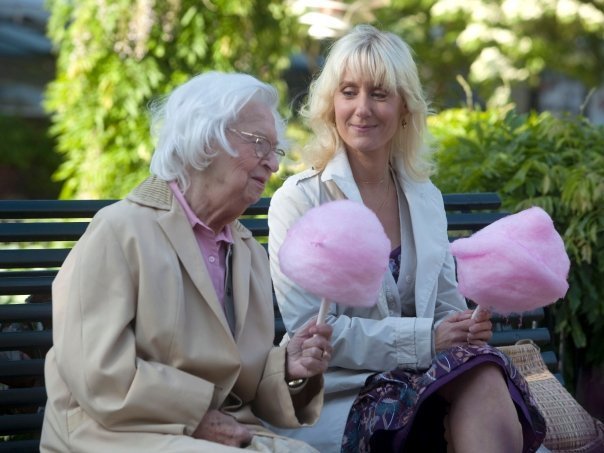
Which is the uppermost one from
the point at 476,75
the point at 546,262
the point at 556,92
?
the point at 546,262

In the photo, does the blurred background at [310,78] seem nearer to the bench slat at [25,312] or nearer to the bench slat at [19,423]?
the bench slat at [25,312]

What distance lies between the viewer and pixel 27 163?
14953 mm

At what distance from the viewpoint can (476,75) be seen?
1491cm

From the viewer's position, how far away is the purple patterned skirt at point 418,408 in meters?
3.26

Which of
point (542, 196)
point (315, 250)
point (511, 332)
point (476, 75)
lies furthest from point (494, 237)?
point (476, 75)

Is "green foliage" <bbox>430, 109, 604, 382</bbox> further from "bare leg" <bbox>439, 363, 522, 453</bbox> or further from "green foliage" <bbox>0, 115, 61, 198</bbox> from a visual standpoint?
"green foliage" <bbox>0, 115, 61, 198</bbox>

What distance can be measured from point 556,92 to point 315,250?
1989cm

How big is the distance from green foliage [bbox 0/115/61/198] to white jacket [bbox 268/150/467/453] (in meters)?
11.4

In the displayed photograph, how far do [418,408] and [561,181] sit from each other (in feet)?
7.17

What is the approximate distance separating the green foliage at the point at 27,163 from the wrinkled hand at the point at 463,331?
39.0 feet

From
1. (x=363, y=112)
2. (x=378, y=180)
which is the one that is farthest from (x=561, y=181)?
(x=363, y=112)

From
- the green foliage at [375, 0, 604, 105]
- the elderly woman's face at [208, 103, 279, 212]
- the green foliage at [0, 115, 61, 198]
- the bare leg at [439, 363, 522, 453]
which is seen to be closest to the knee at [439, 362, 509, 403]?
the bare leg at [439, 363, 522, 453]

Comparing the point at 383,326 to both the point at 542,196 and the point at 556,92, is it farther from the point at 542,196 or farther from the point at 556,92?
the point at 556,92

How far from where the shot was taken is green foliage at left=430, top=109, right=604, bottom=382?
497cm
